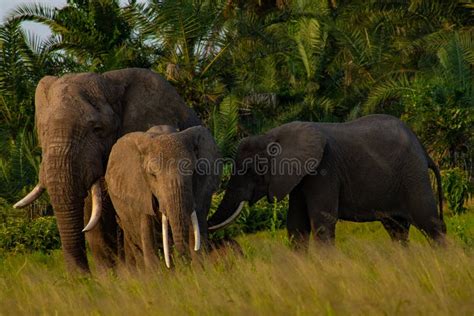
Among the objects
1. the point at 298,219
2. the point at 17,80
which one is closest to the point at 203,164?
the point at 298,219

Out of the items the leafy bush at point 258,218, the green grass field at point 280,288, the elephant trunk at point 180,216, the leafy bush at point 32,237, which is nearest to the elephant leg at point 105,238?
the green grass field at point 280,288

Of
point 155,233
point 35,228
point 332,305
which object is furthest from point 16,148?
point 332,305

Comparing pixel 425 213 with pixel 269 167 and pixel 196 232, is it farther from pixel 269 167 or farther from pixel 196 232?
pixel 196 232

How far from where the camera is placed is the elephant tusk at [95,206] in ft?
34.2

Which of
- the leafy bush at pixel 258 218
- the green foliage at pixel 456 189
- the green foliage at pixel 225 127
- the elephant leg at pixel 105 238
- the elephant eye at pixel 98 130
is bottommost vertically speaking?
the green foliage at pixel 456 189

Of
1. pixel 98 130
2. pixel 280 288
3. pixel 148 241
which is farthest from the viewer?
pixel 98 130

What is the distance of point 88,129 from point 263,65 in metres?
19.5

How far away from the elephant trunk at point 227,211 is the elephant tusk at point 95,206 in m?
1.20

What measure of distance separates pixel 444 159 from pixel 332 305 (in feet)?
52.9

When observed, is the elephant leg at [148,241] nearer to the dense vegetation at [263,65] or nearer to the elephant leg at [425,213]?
the elephant leg at [425,213]

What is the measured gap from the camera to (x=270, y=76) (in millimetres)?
29312

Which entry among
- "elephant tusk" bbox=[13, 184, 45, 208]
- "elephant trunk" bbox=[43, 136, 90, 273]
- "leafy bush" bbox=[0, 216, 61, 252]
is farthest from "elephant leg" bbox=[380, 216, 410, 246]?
"leafy bush" bbox=[0, 216, 61, 252]

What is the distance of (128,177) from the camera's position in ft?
32.5

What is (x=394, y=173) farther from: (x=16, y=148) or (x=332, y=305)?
(x=16, y=148)
